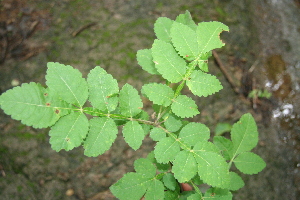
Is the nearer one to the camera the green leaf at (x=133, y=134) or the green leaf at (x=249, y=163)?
the green leaf at (x=133, y=134)

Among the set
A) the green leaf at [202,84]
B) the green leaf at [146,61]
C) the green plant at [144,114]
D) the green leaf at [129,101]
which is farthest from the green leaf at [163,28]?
the green leaf at [129,101]

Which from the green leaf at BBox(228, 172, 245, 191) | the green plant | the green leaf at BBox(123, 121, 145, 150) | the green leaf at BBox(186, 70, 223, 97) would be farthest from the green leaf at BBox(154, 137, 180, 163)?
the green leaf at BBox(228, 172, 245, 191)

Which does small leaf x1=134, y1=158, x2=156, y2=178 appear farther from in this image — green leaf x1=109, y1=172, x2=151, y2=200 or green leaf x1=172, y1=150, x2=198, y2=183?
green leaf x1=172, y1=150, x2=198, y2=183

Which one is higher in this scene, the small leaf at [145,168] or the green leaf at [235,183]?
the small leaf at [145,168]

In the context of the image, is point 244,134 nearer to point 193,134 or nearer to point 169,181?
point 193,134

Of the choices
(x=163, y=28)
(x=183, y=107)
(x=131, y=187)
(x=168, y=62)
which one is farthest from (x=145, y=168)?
(x=163, y=28)

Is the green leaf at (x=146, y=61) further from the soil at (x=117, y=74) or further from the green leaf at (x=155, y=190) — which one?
the soil at (x=117, y=74)
